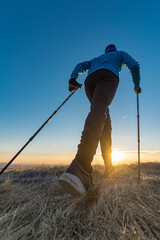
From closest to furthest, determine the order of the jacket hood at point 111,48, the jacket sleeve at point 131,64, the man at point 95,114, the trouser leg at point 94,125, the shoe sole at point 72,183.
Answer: the shoe sole at point 72,183
the man at point 95,114
the trouser leg at point 94,125
the jacket sleeve at point 131,64
the jacket hood at point 111,48

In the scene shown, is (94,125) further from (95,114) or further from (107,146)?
(107,146)

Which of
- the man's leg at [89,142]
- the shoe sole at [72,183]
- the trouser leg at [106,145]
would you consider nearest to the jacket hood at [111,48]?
the man's leg at [89,142]

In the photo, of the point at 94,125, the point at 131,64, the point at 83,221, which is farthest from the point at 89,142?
the point at 131,64

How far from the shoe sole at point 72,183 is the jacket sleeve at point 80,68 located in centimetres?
173

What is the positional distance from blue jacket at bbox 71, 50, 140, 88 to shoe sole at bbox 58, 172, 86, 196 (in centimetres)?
173

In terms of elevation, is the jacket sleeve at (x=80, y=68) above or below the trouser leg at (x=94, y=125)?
above

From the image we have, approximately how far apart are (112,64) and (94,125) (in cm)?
132

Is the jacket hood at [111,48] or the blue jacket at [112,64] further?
the jacket hood at [111,48]

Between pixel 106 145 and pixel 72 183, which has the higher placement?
pixel 106 145

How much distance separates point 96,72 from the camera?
2.36 metres

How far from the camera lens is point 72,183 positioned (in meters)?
1.36

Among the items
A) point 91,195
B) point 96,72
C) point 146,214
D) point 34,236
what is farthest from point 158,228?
point 96,72

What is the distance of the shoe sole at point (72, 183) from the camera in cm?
135

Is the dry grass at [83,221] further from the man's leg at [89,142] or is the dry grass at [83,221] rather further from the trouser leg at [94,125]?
the trouser leg at [94,125]
